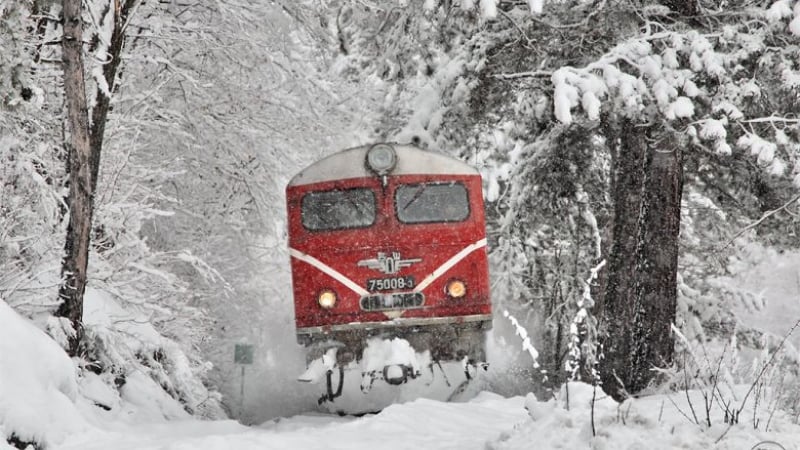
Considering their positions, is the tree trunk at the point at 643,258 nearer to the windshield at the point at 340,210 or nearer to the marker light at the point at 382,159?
the marker light at the point at 382,159

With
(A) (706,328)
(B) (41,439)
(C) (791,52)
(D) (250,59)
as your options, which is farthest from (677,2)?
(A) (706,328)

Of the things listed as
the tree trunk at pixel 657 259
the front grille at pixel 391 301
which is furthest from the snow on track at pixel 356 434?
the tree trunk at pixel 657 259

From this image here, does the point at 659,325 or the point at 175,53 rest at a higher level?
the point at 175,53

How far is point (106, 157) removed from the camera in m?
9.34

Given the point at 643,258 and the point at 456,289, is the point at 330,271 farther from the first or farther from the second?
the point at 643,258

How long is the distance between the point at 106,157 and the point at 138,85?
2.47 meters

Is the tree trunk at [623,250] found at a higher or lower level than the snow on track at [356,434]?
higher

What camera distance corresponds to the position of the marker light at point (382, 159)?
894cm

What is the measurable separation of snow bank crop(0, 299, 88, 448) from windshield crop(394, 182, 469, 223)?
12.6 ft

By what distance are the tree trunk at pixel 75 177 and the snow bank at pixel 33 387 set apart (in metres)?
1.21

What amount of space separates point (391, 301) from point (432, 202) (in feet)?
3.78

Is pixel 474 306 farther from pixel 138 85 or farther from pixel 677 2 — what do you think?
pixel 138 85

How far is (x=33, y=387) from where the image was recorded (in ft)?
18.0

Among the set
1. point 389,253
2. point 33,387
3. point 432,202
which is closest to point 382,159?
point 432,202
